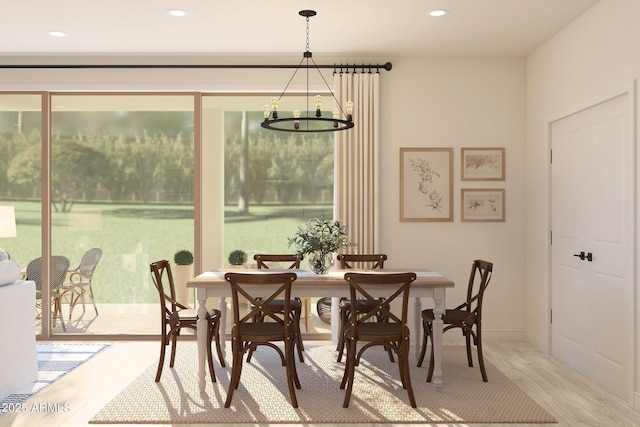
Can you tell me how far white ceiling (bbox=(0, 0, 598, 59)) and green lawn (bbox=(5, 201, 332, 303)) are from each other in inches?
Result: 66.2

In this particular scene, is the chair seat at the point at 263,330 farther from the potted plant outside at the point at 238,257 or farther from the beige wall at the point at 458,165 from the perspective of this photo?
the beige wall at the point at 458,165

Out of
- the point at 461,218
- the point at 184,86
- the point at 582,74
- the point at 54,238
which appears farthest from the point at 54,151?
the point at 582,74

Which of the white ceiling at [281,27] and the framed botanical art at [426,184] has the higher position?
the white ceiling at [281,27]

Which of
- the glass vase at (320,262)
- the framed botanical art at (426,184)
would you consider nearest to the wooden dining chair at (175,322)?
the glass vase at (320,262)

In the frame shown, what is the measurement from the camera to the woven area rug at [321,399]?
12.3 feet

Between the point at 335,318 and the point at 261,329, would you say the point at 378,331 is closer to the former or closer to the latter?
the point at 261,329

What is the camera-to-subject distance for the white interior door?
4254 millimetres

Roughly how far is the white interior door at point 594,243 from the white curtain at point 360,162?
177 cm

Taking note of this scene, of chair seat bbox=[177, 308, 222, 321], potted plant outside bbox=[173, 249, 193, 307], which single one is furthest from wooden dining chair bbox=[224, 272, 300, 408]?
potted plant outside bbox=[173, 249, 193, 307]

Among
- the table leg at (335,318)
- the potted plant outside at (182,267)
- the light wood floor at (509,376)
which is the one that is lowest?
the light wood floor at (509,376)

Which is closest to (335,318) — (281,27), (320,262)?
(320,262)

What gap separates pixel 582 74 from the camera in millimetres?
→ 4902

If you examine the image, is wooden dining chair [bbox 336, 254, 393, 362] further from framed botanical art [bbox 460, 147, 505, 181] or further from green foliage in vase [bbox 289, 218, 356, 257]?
framed botanical art [bbox 460, 147, 505, 181]

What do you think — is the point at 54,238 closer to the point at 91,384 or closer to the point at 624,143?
the point at 91,384
